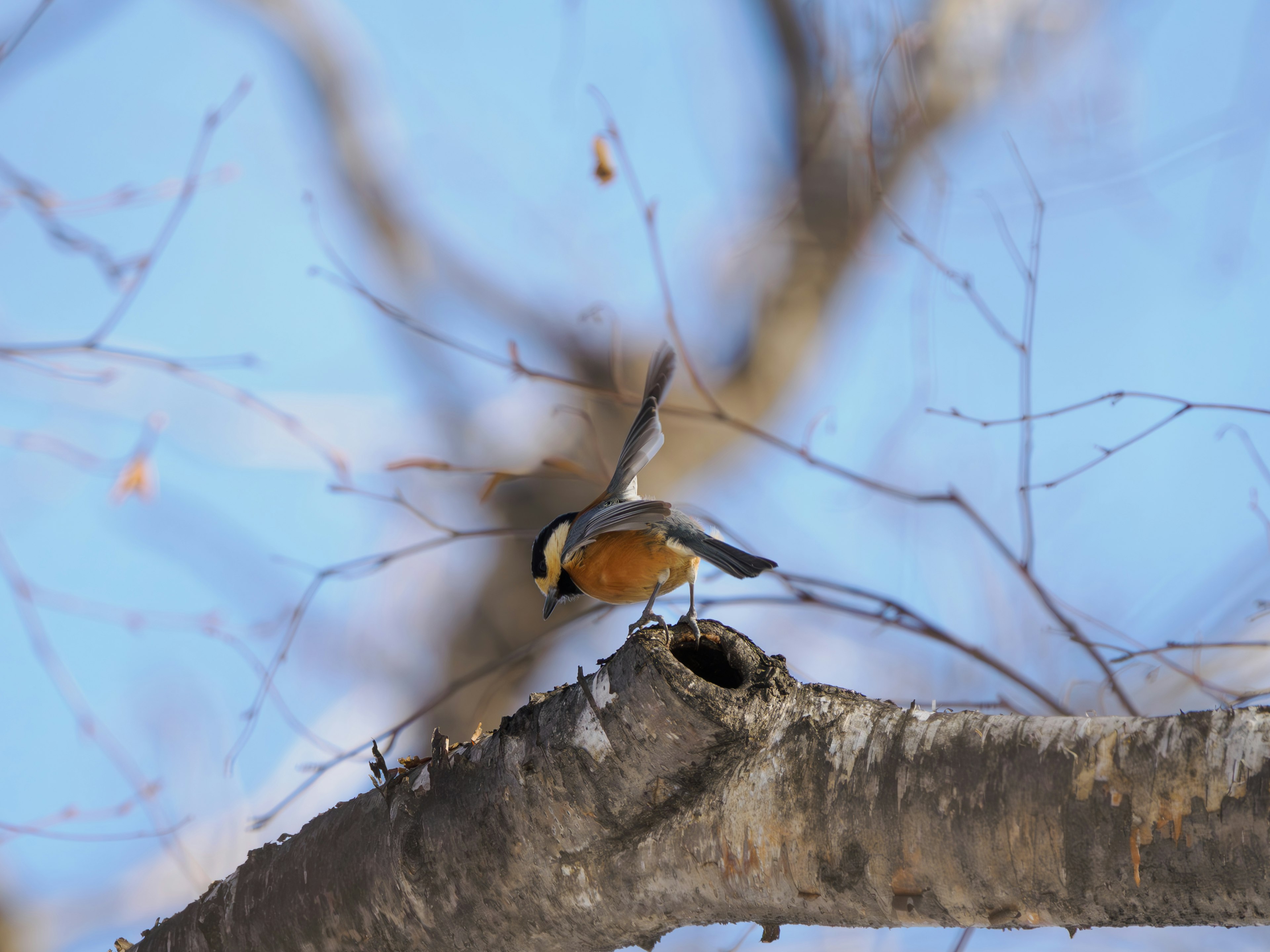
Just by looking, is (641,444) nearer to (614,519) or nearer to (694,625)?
(614,519)

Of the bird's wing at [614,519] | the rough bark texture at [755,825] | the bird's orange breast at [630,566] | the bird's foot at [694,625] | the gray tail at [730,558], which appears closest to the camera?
the rough bark texture at [755,825]

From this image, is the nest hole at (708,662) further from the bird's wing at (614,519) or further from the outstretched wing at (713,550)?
the bird's wing at (614,519)

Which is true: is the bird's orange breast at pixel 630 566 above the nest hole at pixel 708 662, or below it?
above

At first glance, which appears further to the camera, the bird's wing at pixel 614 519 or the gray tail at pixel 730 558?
the bird's wing at pixel 614 519

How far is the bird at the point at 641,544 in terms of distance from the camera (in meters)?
1.97

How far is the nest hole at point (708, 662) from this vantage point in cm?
158

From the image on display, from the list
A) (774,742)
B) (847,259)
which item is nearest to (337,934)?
(774,742)

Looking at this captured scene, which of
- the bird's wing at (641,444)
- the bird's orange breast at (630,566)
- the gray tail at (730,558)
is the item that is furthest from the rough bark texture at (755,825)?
the bird's wing at (641,444)

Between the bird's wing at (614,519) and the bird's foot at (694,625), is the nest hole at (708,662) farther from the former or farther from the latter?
the bird's wing at (614,519)

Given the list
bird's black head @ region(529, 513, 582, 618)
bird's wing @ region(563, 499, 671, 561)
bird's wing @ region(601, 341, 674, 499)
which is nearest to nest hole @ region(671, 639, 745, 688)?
bird's wing @ region(563, 499, 671, 561)

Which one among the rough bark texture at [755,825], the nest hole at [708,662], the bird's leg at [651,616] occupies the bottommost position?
the rough bark texture at [755,825]

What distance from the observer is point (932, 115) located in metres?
4.56

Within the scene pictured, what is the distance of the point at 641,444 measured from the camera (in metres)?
2.32

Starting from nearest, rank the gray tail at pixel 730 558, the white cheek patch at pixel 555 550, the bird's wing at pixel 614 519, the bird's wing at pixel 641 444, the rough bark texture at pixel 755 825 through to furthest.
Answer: the rough bark texture at pixel 755 825 < the gray tail at pixel 730 558 < the bird's wing at pixel 614 519 < the bird's wing at pixel 641 444 < the white cheek patch at pixel 555 550
